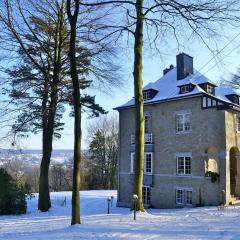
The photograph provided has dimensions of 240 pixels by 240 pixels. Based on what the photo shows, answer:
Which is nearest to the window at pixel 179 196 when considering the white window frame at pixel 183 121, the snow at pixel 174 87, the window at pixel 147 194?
the window at pixel 147 194

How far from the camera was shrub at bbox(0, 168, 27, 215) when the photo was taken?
2214 cm

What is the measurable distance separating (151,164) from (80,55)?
481 inches

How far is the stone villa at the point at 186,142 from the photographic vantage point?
27406mm

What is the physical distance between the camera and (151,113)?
32.1 m

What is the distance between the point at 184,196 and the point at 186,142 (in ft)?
13.0

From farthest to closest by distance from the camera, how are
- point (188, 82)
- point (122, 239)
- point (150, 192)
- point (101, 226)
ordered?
1. point (150, 192)
2. point (188, 82)
3. point (101, 226)
4. point (122, 239)

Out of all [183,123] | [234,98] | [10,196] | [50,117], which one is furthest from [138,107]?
[234,98]

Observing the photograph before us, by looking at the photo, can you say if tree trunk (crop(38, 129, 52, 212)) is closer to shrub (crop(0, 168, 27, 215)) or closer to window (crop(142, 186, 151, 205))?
shrub (crop(0, 168, 27, 215))

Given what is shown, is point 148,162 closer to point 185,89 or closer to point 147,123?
point 147,123

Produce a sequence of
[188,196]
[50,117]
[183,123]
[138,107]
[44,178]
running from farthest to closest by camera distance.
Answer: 1. [183,123]
2. [188,196]
3. [44,178]
4. [50,117]
5. [138,107]

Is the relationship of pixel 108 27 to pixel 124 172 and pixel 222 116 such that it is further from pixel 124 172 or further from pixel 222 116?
pixel 124 172


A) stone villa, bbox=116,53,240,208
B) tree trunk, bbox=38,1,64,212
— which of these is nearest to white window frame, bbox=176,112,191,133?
stone villa, bbox=116,53,240,208

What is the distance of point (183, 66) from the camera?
31.9 meters

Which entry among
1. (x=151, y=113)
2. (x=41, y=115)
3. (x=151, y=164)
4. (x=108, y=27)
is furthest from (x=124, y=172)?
(x=108, y=27)
